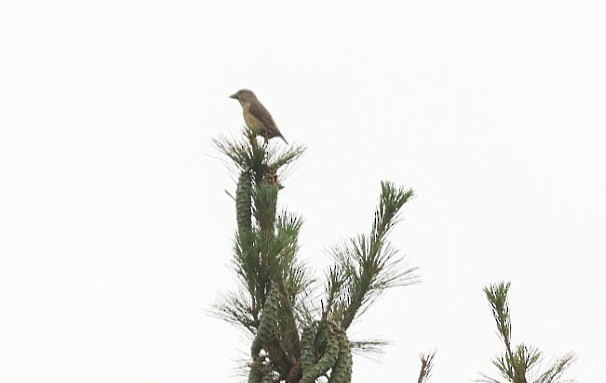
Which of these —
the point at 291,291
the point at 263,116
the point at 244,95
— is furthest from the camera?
the point at 244,95

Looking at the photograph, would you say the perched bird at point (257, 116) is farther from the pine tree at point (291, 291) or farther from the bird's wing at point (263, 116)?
the pine tree at point (291, 291)

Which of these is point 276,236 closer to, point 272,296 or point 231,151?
point 272,296

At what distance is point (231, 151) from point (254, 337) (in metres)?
0.94

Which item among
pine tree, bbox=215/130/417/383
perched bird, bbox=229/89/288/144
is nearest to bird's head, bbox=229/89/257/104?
perched bird, bbox=229/89/288/144

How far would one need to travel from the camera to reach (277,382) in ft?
14.3

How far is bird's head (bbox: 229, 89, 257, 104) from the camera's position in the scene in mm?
8544

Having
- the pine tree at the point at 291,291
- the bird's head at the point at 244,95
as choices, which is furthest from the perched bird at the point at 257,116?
the pine tree at the point at 291,291

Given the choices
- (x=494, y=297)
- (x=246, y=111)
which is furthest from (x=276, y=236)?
(x=246, y=111)

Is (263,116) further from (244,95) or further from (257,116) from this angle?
(244,95)

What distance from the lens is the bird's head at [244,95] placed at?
8544 millimetres

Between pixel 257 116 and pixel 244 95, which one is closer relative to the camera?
pixel 257 116

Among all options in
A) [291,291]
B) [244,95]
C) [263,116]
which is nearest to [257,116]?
[263,116]

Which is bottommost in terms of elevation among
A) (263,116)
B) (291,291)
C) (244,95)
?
(291,291)

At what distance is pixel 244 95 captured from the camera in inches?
Result: 340
